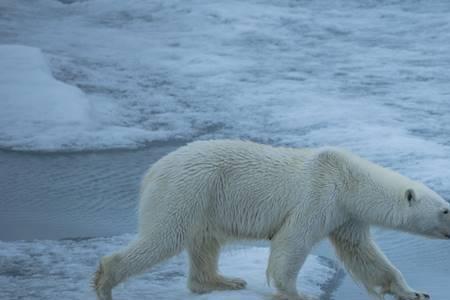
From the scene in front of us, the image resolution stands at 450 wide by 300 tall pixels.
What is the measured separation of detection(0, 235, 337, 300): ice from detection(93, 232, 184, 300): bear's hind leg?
32 cm

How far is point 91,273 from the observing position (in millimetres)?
5477

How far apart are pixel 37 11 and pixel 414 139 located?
863 centimetres

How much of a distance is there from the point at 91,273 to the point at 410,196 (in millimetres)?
1921

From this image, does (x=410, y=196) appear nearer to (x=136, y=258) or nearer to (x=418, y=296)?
(x=418, y=296)

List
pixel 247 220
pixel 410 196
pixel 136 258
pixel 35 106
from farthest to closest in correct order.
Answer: pixel 35 106, pixel 247 220, pixel 410 196, pixel 136 258

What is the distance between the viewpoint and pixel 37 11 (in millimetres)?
15484

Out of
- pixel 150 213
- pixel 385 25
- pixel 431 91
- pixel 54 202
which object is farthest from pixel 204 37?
pixel 150 213

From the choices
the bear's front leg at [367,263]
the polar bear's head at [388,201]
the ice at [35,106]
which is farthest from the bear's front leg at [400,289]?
the ice at [35,106]

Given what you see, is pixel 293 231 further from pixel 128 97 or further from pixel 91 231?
pixel 128 97

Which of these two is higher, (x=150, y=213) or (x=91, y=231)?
(x=150, y=213)

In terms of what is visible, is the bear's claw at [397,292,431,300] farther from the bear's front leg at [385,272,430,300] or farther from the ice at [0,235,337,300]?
the ice at [0,235,337,300]

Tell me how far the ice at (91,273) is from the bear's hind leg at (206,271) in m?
0.07

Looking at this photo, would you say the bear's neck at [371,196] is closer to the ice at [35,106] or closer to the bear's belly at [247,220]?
the bear's belly at [247,220]

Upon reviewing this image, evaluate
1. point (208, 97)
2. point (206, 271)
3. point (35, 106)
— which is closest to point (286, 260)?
point (206, 271)
